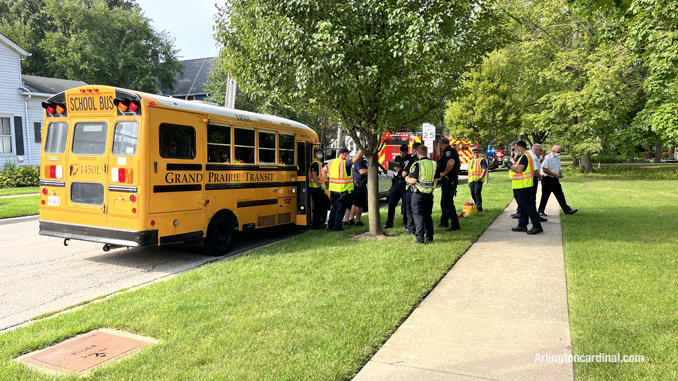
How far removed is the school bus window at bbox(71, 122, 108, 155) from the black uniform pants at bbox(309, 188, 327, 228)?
448cm

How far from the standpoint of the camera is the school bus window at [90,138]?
6.95 meters

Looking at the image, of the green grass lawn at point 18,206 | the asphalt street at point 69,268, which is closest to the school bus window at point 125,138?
the asphalt street at point 69,268

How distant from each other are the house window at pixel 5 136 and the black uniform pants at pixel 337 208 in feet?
64.6

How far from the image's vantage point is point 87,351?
3.97m

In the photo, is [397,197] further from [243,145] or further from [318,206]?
[243,145]

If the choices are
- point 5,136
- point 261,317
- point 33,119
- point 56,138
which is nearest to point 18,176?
point 5,136

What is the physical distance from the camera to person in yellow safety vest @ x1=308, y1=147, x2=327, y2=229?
1012 centimetres

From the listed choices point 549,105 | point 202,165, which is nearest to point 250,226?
point 202,165

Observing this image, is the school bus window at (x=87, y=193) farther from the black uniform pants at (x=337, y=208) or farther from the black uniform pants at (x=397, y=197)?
the black uniform pants at (x=397, y=197)

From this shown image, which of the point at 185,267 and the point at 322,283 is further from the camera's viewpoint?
the point at 185,267

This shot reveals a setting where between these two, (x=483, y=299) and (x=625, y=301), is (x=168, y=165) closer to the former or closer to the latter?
(x=483, y=299)

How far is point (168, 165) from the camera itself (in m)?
6.93

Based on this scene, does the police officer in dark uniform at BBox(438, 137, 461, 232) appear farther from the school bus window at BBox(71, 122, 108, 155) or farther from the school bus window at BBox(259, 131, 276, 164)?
the school bus window at BBox(71, 122, 108, 155)

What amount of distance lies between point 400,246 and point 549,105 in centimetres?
2345
